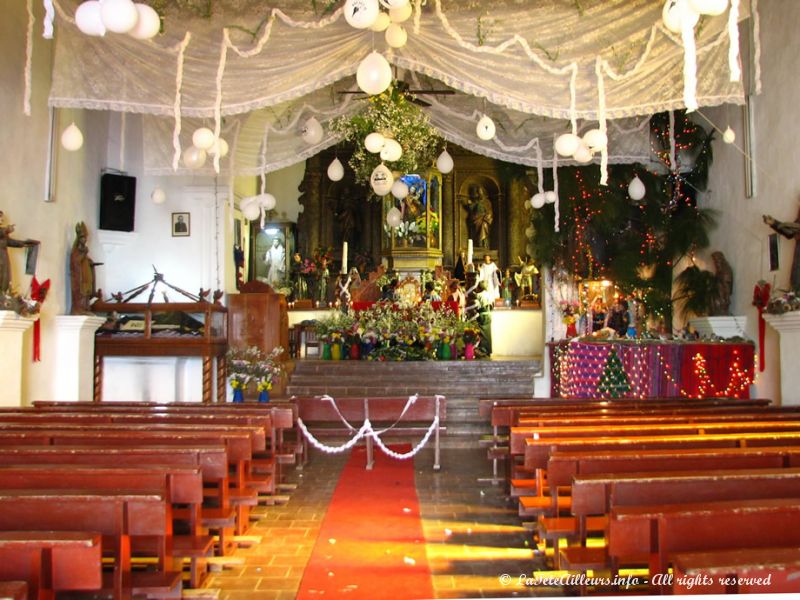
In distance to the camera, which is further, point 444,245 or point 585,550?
point 444,245

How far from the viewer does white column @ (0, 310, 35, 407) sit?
23.2 feet

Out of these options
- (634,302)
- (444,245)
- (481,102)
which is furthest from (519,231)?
(481,102)

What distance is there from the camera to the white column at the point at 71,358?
874 cm

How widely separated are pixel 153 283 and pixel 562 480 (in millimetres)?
8452

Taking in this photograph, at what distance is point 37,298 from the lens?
8031 millimetres

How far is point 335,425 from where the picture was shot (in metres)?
9.55

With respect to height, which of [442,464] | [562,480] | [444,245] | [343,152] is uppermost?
[343,152]

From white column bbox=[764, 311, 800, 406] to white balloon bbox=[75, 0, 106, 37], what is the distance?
6903mm

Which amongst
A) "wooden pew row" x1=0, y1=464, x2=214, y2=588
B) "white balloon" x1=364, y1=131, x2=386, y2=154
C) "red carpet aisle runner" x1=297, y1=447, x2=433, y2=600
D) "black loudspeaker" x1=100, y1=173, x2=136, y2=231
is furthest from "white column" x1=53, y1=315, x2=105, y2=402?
"wooden pew row" x1=0, y1=464, x2=214, y2=588

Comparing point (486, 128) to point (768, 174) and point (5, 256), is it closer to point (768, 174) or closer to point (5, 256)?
point (768, 174)

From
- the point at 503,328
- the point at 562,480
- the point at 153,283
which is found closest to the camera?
the point at 562,480

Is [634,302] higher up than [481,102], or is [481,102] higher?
[481,102]

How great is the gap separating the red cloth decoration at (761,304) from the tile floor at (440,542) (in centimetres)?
385

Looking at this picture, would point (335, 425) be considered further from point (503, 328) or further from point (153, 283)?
point (503, 328)
